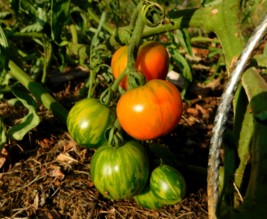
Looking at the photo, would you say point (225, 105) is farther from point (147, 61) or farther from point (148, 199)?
point (148, 199)

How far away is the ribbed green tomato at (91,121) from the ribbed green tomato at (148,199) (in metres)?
0.22

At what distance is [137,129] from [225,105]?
0.28m

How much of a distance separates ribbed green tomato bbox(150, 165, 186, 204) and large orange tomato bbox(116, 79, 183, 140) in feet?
0.54

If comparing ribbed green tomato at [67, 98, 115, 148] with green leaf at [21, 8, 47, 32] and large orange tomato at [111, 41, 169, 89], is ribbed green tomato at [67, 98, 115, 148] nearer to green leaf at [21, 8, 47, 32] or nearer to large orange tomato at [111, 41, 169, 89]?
large orange tomato at [111, 41, 169, 89]

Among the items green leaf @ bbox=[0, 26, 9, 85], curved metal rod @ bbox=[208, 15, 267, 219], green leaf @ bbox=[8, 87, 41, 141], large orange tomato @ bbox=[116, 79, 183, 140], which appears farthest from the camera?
green leaf @ bbox=[8, 87, 41, 141]

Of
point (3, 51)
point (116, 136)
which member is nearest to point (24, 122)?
point (3, 51)

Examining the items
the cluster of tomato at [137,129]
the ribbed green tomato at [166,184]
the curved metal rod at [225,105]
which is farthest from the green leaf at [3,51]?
the curved metal rod at [225,105]

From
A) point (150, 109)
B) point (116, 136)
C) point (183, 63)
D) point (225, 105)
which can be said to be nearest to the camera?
point (225, 105)

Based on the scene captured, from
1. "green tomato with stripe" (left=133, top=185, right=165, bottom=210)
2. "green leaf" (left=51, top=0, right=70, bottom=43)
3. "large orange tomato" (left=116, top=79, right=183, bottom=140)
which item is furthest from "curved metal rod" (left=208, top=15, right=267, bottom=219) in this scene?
"green leaf" (left=51, top=0, right=70, bottom=43)

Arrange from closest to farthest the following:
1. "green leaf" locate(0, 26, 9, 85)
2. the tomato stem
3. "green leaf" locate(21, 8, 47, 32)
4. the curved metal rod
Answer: the curved metal rod < the tomato stem < "green leaf" locate(0, 26, 9, 85) < "green leaf" locate(21, 8, 47, 32)

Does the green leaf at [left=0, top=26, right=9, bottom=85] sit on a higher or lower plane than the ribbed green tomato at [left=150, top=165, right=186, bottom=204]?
higher

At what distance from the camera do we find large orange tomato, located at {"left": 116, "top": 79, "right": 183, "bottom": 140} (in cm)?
109

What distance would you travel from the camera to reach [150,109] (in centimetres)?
108

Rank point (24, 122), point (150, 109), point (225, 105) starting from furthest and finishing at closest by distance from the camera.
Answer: point (24, 122) < point (150, 109) < point (225, 105)
